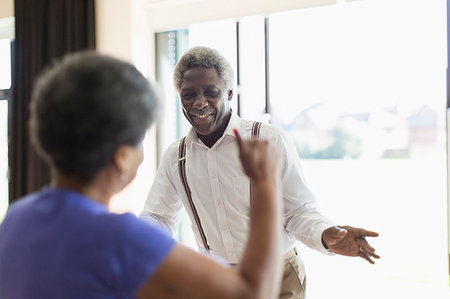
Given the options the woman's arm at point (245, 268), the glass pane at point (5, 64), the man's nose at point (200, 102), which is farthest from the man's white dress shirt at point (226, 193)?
the glass pane at point (5, 64)

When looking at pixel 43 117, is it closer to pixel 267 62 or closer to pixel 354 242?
pixel 354 242

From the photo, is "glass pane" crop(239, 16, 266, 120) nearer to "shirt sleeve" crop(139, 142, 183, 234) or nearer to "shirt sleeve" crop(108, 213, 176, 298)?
"shirt sleeve" crop(139, 142, 183, 234)

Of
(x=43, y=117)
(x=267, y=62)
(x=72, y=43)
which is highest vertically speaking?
(x=72, y=43)

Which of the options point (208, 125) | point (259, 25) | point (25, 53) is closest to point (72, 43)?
point (25, 53)

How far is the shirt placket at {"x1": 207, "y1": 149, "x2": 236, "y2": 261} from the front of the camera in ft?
4.87

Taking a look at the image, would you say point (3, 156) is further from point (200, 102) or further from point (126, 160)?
point (126, 160)

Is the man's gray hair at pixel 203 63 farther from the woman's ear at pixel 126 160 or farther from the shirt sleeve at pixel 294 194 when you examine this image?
the woman's ear at pixel 126 160

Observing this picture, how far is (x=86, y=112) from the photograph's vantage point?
63 centimetres

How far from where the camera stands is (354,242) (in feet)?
3.92

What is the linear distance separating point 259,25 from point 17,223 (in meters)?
2.67

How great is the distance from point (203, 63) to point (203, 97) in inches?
5.2

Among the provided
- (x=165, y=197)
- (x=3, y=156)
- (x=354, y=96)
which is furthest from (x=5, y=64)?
(x=354, y=96)

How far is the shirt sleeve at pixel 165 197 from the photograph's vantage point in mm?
1609

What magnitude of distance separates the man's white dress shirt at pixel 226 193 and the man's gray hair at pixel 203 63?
0.61 feet
